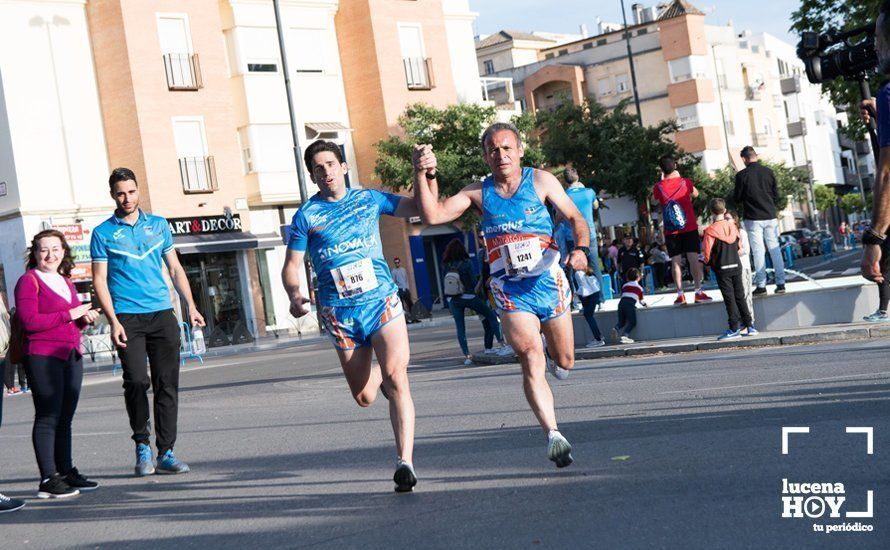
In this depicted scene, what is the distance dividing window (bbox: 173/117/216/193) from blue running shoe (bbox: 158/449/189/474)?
1420 inches

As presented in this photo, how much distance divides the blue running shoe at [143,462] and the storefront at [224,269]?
3429 cm

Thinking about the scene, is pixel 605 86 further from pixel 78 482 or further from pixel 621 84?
pixel 78 482

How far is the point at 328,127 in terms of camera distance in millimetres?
49938

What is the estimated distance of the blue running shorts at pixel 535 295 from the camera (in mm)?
8086

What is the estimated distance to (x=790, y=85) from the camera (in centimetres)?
10344

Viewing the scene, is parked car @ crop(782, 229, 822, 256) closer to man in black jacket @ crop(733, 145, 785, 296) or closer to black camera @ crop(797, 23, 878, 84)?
man in black jacket @ crop(733, 145, 785, 296)

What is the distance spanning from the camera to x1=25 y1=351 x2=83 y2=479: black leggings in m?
9.16

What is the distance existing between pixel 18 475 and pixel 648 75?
74374mm

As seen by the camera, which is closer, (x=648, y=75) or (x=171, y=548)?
(x=171, y=548)

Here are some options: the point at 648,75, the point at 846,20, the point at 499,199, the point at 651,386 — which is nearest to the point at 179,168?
the point at 846,20

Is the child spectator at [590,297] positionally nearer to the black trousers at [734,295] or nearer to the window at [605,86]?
the black trousers at [734,295]

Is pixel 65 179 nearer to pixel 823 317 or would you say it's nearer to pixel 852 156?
pixel 823 317

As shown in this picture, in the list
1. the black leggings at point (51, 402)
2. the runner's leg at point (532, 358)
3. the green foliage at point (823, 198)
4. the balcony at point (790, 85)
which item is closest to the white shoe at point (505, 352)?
the black leggings at point (51, 402)

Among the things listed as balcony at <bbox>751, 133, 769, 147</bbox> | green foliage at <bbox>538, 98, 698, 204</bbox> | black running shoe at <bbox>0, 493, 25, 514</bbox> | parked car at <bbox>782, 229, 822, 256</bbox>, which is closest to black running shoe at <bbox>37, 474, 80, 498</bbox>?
black running shoe at <bbox>0, 493, 25, 514</bbox>
